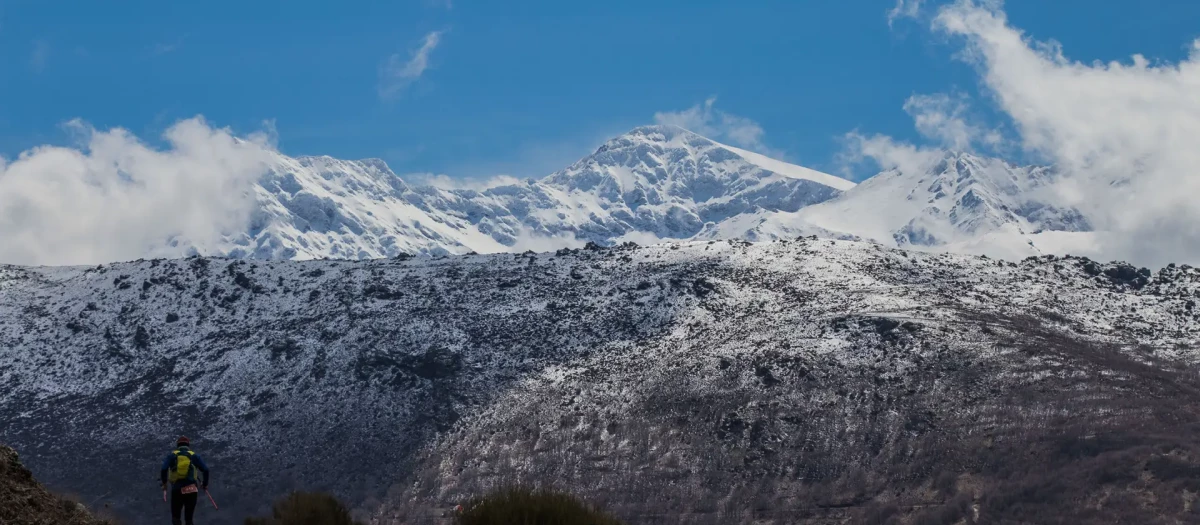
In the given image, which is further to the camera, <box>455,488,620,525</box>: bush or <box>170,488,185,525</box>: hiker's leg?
<box>455,488,620,525</box>: bush

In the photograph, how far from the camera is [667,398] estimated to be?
104m

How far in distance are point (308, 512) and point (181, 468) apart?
14.5 feet

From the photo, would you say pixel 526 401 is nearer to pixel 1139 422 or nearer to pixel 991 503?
pixel 991 503

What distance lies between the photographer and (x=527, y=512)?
26.9 m

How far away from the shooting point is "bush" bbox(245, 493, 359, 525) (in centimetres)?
3025

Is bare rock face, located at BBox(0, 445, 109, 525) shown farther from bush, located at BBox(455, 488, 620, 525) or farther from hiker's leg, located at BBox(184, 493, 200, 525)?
bush, located at BBox(455, 488, 620, 525)

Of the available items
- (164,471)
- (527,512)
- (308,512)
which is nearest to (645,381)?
(308,512)

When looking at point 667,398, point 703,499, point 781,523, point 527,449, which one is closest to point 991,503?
point 781,523

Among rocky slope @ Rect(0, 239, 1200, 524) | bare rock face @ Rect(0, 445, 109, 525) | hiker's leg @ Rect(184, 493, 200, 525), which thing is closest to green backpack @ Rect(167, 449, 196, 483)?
hiker's leg @ Rect(184, 493, 200, 525)

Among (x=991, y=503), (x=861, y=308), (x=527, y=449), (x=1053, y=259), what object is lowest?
(x=991, y=503)

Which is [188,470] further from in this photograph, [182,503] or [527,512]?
[527,512]

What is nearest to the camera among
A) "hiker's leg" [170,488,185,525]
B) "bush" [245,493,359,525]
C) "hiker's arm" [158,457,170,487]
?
"hiker's arm" [158,457,170,487]

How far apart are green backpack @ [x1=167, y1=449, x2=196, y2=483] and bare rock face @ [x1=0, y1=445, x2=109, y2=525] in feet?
7.67

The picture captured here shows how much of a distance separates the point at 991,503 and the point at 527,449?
34.8 metres
